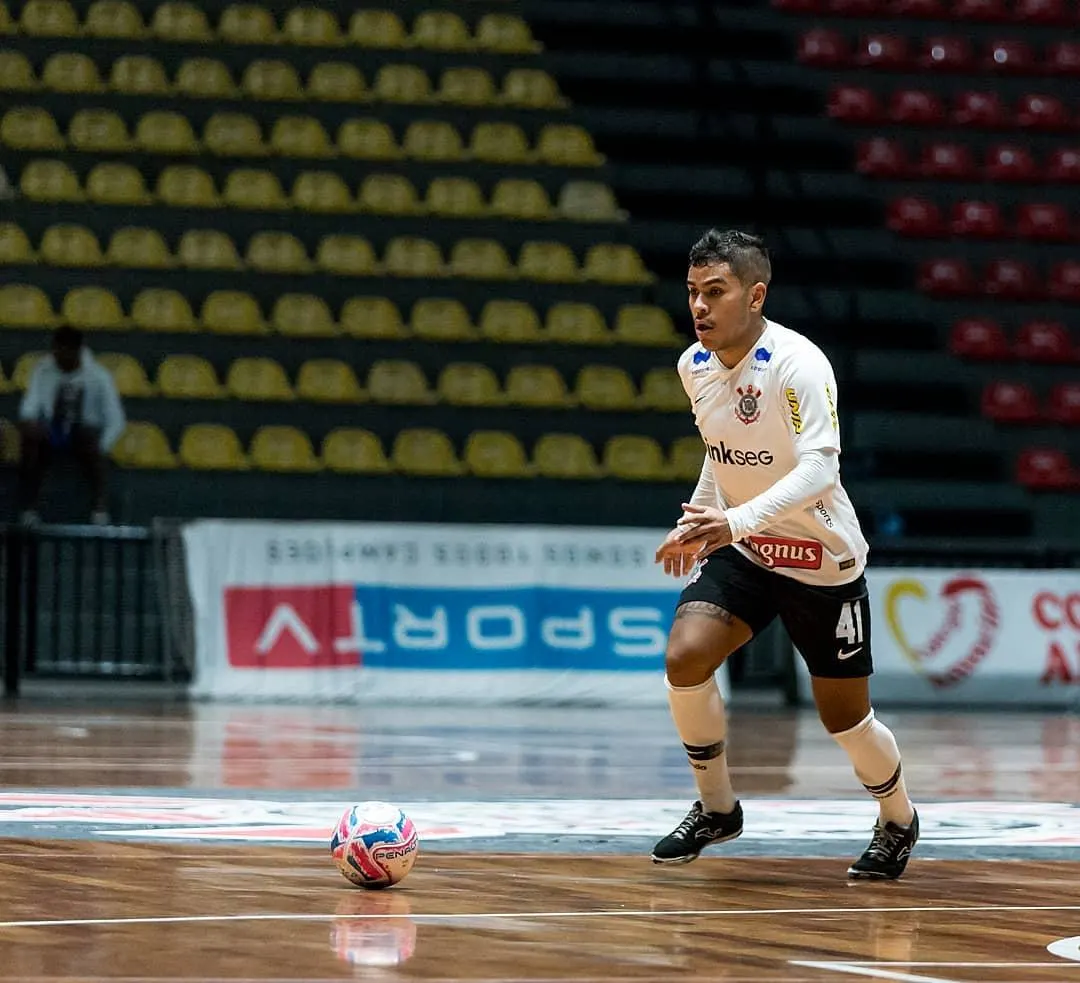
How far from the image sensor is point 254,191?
20844 mm

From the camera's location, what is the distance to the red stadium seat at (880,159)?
2325 cm

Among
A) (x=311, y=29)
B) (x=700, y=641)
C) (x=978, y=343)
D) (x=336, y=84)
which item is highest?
(x=311, y=29)

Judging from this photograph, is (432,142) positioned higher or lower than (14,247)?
higher

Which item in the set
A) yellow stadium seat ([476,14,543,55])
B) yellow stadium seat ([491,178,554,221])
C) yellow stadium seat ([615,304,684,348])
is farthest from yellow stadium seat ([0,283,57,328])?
yellow stadium seat ([476,14,543,55])

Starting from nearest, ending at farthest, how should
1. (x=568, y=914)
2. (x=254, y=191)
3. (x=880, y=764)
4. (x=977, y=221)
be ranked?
(x=568, y=914), (x=880, y=764), (x=254, y=191), (x=977, y=221)

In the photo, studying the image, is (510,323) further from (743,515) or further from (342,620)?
(743,515)

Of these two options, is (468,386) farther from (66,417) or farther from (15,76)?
(15,76)

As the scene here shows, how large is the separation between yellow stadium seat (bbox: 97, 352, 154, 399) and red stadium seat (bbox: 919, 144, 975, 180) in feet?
29.4

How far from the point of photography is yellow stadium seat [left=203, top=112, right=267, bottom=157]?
2116 centimetres

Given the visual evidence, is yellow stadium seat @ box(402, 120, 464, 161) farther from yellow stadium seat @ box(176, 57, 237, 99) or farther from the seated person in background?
the seated person in background

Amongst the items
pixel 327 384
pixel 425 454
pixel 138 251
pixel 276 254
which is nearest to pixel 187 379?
pixel 327 384

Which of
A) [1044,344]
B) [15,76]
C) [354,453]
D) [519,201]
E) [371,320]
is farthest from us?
[1044,344]

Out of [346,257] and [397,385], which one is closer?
[397,385]

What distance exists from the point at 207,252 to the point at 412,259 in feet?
6.35
